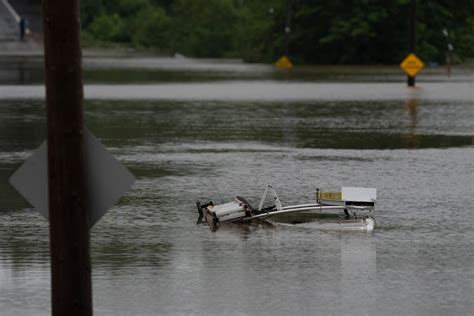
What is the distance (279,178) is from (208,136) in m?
7.80

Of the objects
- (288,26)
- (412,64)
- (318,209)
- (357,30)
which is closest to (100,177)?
(318,209)

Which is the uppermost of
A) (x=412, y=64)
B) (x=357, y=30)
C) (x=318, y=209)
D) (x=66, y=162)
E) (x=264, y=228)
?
(x=66, y=162)

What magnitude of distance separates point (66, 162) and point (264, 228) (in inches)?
273

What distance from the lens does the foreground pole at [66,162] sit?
784 centimetres

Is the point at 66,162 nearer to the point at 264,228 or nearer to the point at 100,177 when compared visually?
the point at 100,177

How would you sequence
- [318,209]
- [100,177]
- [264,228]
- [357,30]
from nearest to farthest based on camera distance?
[100,177]
[264,228]
[318,209]
[357,30]

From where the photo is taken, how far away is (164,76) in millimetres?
65188

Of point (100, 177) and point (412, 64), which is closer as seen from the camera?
point (100, 177)

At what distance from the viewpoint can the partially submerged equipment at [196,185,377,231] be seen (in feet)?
47.7

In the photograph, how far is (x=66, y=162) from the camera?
7.95 metres

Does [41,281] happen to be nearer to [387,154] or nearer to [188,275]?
[188,275]

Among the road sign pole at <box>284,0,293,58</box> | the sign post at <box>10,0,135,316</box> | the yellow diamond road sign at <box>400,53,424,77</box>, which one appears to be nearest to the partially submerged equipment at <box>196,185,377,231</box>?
the sign post at <box>10,0,135,316</box>

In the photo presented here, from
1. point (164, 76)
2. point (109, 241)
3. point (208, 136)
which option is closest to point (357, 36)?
point (164, 76)

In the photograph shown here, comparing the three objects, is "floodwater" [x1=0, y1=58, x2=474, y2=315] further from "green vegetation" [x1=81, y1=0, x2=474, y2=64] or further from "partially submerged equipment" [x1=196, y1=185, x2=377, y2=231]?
"green vegetation" [x1=81, y1=0, x2=474, y2=64]
